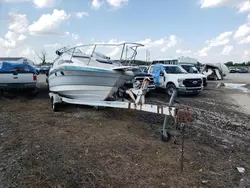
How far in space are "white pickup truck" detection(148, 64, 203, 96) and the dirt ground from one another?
23.8ft

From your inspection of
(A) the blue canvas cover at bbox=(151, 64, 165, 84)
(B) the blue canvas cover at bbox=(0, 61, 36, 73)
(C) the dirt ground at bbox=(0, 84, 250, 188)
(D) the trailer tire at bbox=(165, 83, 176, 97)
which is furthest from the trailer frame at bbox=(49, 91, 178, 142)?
(A) the blue canvas cover at bbox=(151, 64, 165, 84)

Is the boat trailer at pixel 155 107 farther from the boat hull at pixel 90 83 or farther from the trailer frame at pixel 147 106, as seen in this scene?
the boat hull at pixel 90 83

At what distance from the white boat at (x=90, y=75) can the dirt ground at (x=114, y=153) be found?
87cm

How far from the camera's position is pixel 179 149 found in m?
6.02

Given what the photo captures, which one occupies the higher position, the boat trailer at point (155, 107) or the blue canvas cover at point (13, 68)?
the blue canvas cover at point (13, 68)

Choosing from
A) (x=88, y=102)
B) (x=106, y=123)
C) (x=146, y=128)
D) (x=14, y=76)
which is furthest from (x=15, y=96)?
(x=146, y=128)

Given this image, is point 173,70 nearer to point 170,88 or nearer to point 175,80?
point 175,80

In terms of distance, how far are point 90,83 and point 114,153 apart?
4.03m

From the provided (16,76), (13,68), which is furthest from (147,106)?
(13,68)

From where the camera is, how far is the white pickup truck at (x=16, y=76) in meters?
12.6

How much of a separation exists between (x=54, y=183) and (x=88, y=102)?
4798mm

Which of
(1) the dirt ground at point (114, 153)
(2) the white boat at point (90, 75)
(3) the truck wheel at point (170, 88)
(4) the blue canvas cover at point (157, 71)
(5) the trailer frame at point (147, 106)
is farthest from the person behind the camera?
(4) the blue canvas cover at point (157, 71)

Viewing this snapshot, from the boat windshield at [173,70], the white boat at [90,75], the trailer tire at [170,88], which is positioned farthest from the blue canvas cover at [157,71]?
the white boat at [90,75]

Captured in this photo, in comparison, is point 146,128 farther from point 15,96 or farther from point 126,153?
point 15,96
